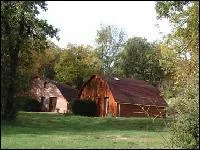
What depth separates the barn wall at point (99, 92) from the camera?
6344 cm

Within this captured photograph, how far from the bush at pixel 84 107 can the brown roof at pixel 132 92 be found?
128 inches

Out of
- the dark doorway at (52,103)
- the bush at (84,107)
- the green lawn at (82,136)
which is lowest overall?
the green lawn at (82,136)

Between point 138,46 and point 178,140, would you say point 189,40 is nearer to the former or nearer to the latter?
point 178,140

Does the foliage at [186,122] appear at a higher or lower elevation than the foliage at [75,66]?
lower

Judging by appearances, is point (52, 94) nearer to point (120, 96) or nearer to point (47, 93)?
point (47, 93)

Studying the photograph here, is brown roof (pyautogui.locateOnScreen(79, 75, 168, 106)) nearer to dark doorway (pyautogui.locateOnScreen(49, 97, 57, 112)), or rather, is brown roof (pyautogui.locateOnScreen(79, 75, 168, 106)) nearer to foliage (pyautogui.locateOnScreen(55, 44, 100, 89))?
dark doorway (pyautogui.locateOnScreen(49, 97, 57, 112))

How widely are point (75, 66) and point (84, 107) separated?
20.7m

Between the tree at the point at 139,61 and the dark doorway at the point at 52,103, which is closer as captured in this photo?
the dark doorway at the point at 52,103

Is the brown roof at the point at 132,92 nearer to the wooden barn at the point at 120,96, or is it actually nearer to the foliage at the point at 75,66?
the wooden barn at the point at 120,96

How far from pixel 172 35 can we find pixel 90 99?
31221 millimetres

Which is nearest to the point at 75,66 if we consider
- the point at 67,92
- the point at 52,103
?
the point at 67,92

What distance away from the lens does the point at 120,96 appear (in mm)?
63750

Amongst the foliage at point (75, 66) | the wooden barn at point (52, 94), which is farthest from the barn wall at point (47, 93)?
Result: the foliage at point (75, 66)

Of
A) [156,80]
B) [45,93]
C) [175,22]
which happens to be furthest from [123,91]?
[175,22]
